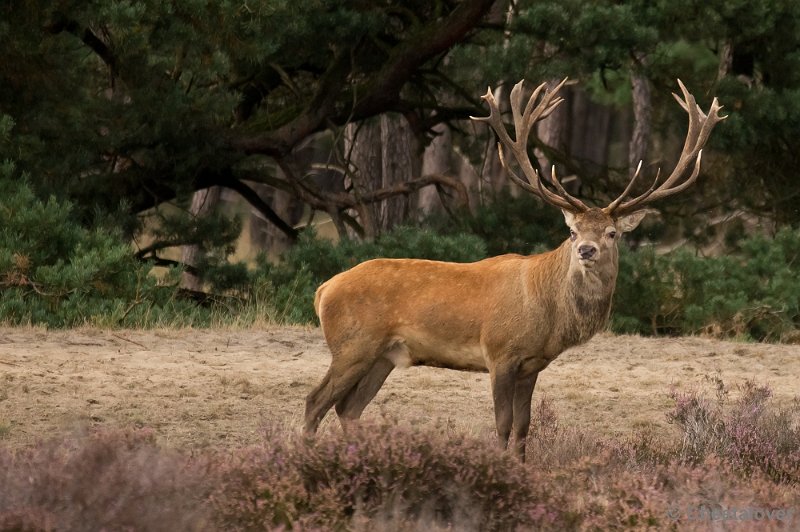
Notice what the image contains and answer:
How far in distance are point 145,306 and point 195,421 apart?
5294 mm

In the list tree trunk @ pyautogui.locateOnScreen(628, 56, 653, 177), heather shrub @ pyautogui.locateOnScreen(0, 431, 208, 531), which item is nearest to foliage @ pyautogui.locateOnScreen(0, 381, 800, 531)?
heather shrub @ pyautogui.locateOnScreen(0, 431, 208, 531)

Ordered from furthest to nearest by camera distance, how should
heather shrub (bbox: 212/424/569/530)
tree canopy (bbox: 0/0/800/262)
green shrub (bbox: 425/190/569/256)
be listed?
green shrub (bbox: 425/190/569/256), tree canopy (bbox: 0/0/800/262), heather shrub (bbox: 212/424/569/530)

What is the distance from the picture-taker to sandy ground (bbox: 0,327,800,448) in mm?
9062

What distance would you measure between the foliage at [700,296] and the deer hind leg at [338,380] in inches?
310

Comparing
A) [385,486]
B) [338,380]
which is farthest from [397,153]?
[385,486]

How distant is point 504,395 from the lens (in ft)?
26.0


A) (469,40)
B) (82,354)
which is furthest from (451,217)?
(82,354)

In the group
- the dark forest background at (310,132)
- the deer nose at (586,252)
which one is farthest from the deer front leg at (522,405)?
the dark forest background at (310,132)

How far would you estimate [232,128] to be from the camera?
18141mm

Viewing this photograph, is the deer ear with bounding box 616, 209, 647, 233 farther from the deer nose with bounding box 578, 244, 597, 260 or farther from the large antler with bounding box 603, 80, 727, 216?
the deer nose with bounding box 578, 244, 597, 260

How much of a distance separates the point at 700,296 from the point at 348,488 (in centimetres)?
1076

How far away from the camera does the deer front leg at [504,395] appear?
792 centimetres

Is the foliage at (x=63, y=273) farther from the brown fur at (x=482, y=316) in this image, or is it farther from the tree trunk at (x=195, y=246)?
the brown fur at (x=482, y=316)

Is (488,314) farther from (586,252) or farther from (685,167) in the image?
(685,167)
